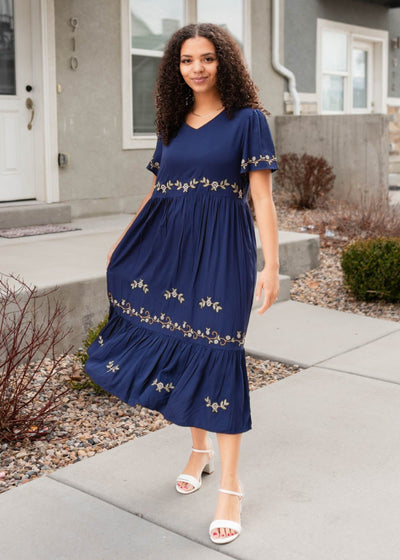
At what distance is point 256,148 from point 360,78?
11.8 meters

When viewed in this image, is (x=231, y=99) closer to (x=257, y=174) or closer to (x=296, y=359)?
(x=257, y=174)

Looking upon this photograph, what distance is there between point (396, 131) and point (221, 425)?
1273cm

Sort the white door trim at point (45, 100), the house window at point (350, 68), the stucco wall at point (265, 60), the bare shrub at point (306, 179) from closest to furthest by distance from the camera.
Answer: the white door trim at point (45, 100), the bare shrub at point (306, 179), the stucco wall at point (265, 60), the house window at point (350, 68)

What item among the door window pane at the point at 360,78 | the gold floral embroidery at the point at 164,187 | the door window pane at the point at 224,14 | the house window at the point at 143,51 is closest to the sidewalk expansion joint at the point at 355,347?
the gold floral embroidery at the point at 164,187

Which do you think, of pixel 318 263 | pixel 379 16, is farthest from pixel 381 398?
pixel 379 16

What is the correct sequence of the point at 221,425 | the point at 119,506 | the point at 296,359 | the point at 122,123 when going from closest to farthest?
1. the point at 221,425
2. the point at 119,506
3. the point at 296,359
4. the point at 122,123

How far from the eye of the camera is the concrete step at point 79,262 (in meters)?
4.62

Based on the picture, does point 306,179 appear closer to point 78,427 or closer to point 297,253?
point 297,253

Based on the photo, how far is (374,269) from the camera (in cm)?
587

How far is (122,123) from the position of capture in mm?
8336

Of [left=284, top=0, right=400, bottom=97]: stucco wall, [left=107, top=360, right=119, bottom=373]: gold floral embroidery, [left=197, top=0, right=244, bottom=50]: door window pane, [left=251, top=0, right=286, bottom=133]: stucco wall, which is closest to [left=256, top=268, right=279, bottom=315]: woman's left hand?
[left=107, top=360, right=119, bottom=373]: gold floral embroidery

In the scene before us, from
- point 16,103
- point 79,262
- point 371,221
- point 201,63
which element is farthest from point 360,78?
point 201,63

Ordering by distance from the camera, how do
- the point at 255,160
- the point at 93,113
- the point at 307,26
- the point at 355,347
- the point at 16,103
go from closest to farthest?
the point at 255,160 → the point at 355,347 → the point at 16,103 → the point at 93,113 → the point at 307,26

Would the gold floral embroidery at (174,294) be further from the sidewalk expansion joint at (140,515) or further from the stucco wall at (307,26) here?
the stucco wall at (307,26)
